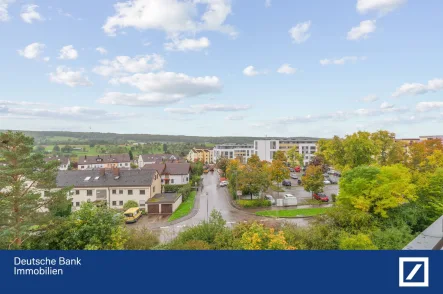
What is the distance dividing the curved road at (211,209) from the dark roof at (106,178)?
5533mm

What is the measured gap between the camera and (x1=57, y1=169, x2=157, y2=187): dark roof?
2216 cm

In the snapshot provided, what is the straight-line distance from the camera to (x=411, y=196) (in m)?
12.5

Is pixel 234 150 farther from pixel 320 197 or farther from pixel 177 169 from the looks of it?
pixel 320 197

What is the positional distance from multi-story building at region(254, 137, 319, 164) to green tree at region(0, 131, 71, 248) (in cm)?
4383

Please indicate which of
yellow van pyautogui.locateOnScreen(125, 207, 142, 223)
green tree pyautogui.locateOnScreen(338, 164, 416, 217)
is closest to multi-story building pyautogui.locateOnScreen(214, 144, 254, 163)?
yellow van pyautogui.locateOnScreen(125, 207, 142, 223)

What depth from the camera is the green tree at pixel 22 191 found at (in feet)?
32.2

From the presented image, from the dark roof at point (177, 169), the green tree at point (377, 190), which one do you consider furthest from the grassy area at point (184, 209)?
the green tree at point (377, 190)
